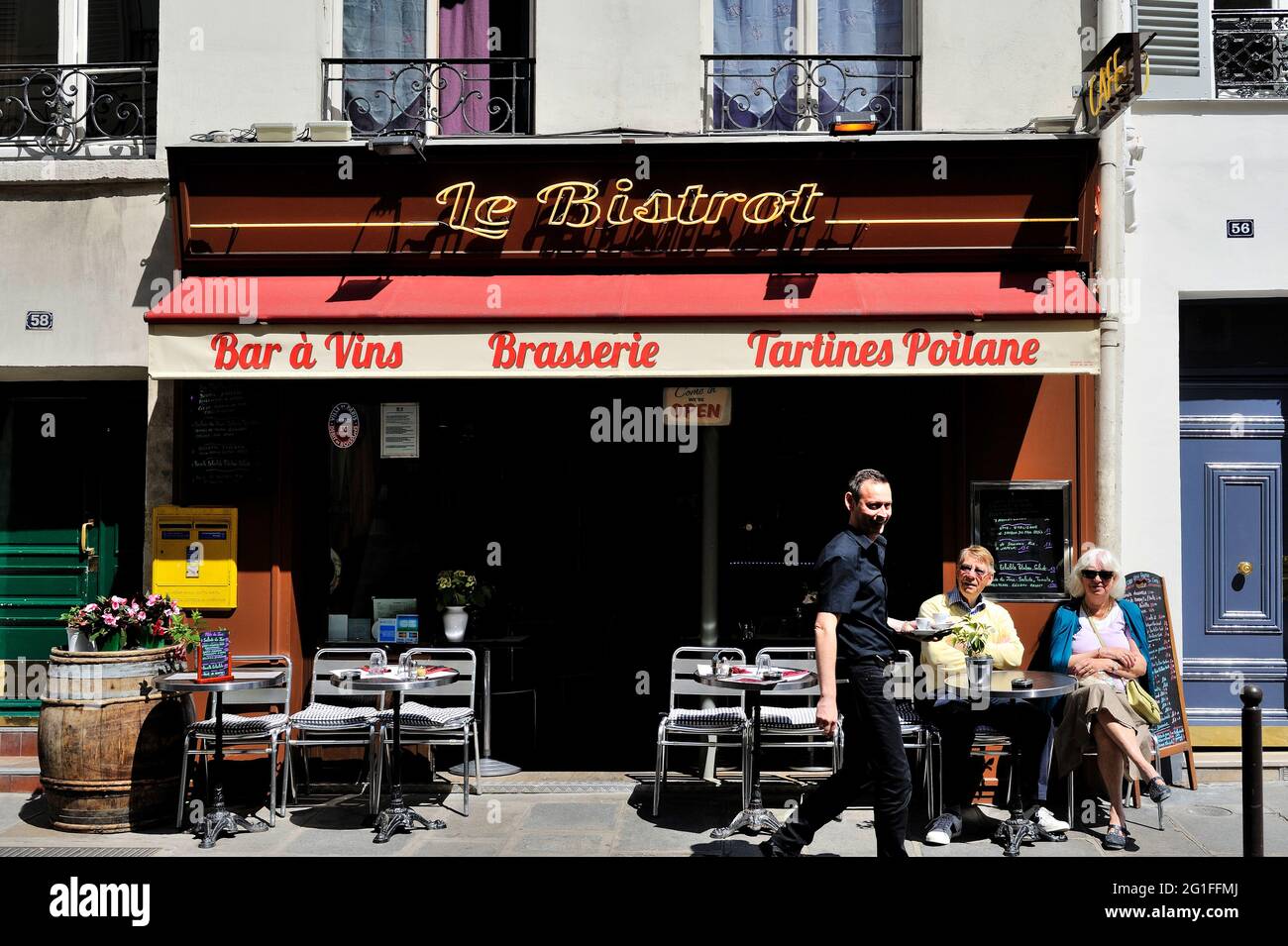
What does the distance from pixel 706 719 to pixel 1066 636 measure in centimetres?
218

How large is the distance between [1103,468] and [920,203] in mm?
2085

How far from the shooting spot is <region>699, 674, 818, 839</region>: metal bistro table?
6.70 m

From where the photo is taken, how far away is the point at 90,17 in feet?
28.4

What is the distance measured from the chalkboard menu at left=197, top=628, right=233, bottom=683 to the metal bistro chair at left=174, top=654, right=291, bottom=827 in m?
0.31

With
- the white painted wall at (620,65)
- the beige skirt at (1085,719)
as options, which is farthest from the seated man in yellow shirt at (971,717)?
the white painted wall at (620,65)

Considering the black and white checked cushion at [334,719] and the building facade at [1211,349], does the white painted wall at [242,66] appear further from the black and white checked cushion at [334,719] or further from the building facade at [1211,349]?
the building facade at [1211,349]

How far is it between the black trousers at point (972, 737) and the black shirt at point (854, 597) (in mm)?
1250

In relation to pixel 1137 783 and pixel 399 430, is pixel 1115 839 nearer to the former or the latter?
pixel 1137 783

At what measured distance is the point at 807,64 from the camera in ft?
26.8

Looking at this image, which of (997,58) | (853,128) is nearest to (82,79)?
(853,128)

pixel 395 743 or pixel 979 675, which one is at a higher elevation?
pixel 979 675

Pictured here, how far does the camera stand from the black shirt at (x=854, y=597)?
220 inches

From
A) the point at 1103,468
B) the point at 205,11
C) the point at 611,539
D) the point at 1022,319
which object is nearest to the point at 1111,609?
the point at 1103,468

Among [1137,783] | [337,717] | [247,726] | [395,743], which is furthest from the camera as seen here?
[1137,783]
